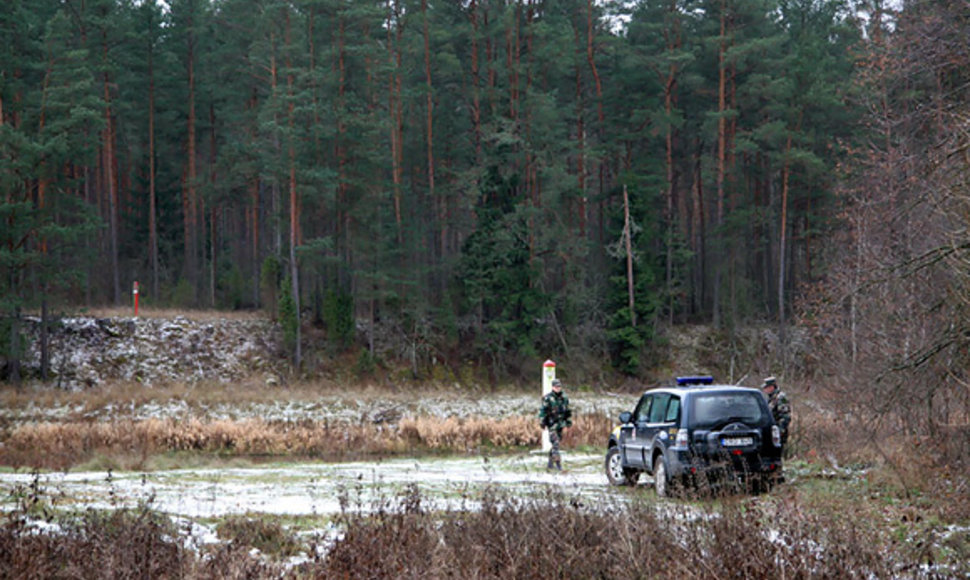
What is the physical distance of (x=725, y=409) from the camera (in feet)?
44.9

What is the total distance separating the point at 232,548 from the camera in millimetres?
8750

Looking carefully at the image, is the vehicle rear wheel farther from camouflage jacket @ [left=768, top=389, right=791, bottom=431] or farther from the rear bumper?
camouflage jacket @ [left=768, top=389, right=791, bottom=431]

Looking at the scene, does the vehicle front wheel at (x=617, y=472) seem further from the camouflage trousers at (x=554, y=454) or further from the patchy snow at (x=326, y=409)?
the patchy snow at (x=326, y=409)

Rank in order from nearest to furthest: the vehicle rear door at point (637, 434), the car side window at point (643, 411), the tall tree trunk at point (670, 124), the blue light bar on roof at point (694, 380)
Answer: the blue light bar on roof at point (694, 380) → the vehicle rear door at point (637, 434) → the car side window at point (643, 411) → the tall tree trunk at point (670, 124)

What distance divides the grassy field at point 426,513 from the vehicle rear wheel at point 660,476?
0.51 meters

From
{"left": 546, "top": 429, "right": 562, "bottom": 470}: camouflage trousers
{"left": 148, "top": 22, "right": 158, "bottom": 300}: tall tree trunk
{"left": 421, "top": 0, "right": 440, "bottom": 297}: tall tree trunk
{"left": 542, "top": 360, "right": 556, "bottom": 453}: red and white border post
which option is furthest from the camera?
{"left": 148, "top": 22, "right": 158, "bottom": 300}: tall tree trunk

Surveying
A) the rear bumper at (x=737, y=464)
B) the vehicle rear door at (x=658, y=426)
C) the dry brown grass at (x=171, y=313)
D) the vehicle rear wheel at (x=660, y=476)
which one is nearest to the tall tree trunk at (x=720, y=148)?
the dry brown grass at (x=171, y=313)

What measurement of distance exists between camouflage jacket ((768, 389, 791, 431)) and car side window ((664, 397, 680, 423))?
136 inches

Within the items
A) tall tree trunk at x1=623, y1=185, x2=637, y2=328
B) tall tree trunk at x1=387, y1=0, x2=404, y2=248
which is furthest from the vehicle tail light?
tall tree trunk at x1=623, y1=185, x2=637, y2=328

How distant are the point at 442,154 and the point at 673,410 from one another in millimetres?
36657

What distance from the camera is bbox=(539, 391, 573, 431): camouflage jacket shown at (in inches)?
749

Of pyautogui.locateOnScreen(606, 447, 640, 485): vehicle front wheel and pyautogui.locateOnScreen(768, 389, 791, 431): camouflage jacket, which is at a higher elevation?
pyautogui.locateOnScreen(768, 389, 791, 431): camouflage jacket

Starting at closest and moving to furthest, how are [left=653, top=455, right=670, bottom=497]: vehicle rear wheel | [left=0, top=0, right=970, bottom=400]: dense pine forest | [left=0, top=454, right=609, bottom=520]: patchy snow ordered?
[left=0, top=454, right=609, bottom=520]: patchy snow < [left=653, top=455, right=670, bottom=497]: vehicle rear wheel < [left=0, top=0, right=970, bottom=400]: dense pine forest

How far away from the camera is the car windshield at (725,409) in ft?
44.5
